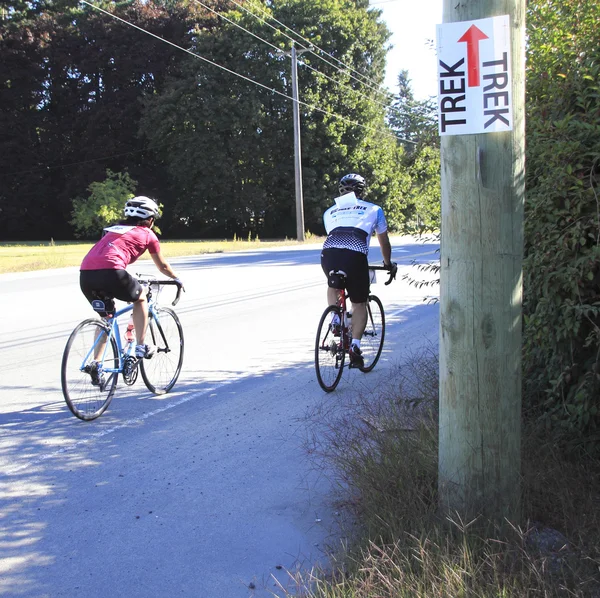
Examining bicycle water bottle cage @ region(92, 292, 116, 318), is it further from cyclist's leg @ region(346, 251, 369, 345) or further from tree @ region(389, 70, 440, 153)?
tree @ region(389, 70, 440, 153)

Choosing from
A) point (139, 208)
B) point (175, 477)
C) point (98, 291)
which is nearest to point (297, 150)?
point (139, 208)

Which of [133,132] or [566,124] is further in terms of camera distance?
[133,132]

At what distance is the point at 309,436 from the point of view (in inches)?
206

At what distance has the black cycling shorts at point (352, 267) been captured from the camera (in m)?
6.57

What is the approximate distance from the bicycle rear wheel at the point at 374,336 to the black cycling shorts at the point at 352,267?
589 millimetres

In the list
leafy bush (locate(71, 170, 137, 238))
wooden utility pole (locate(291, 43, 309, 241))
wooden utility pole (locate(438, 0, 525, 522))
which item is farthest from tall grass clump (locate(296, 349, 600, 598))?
leafy bush (locate(71, 170, 137, 238))

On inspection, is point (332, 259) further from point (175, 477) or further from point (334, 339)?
point (175, 477)

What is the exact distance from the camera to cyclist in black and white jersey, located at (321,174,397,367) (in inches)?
257

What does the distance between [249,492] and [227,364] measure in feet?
11.1

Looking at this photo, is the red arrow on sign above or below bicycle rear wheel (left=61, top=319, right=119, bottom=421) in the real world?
above

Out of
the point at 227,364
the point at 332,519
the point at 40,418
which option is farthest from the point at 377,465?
the point at 227,364

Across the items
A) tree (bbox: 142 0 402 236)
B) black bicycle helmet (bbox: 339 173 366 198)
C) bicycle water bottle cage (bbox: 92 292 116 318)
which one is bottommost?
bicycle water bottle cage (bbox: 92 292 116 318)

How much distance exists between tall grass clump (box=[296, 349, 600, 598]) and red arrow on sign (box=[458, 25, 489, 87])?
75.3 inches

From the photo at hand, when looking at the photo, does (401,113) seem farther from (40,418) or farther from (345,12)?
(345,12)
